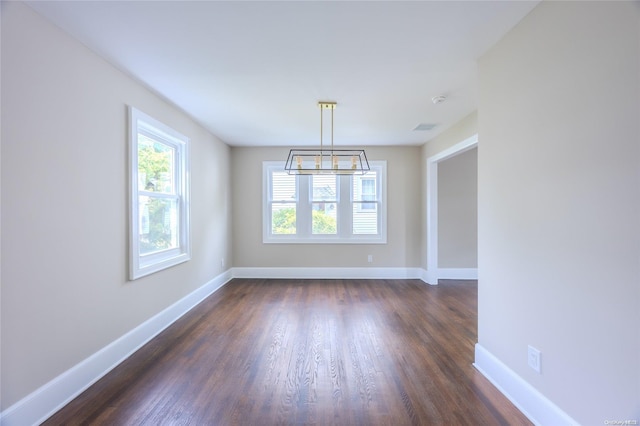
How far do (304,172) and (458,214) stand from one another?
3.39 metres

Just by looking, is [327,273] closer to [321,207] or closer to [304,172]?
[321,207]

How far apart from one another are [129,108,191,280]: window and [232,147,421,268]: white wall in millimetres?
1783

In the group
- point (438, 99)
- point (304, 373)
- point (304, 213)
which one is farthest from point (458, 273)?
point (304, 373)

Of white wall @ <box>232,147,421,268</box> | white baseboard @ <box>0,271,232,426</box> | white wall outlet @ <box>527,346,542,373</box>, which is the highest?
white wall @ <box>232,147,421,268</box>

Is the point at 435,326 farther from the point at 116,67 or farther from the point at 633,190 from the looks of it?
the point at 116,67

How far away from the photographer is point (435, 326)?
316cm

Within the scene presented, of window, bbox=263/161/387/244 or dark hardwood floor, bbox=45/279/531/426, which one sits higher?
window, bbox=263/161/387/244

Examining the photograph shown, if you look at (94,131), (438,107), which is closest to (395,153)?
(438,107)

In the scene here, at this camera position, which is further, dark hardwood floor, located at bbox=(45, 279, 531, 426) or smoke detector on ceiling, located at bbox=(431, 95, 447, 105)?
smoke detector on ceiling, located at bbox=(431, 95, 447, 105)

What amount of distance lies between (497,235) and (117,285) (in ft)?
10.1

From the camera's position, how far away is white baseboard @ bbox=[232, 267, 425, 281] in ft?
17.5

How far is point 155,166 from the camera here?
3.10 metres

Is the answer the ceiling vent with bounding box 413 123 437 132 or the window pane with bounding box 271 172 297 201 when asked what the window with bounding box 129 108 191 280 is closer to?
the window pane with bounding box 271 172 297 201

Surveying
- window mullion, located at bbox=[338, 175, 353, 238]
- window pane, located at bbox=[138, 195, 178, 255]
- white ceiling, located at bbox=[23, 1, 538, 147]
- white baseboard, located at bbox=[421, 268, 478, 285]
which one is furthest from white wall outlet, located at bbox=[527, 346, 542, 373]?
window mullion, located at bbox=[338, 175, 353, 238]
